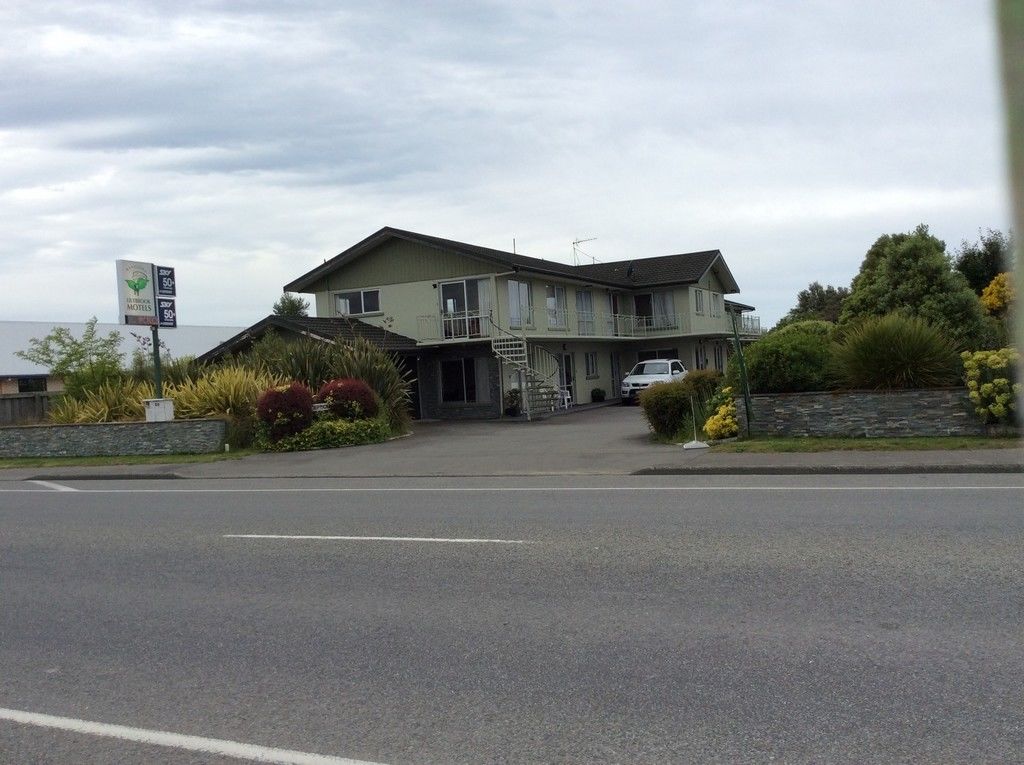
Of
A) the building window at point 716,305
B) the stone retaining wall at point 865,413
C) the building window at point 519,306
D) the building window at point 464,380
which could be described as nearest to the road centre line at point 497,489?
the stone retaining wall at point 865,413

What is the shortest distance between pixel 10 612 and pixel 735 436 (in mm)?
14031

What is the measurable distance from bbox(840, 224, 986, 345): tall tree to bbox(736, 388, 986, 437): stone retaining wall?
488cm

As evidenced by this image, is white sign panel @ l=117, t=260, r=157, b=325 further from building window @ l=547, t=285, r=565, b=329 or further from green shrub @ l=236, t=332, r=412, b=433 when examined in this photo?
building window @ l=547, t=285, r=565, b=329

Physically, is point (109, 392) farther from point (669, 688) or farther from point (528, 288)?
point (669, 688)

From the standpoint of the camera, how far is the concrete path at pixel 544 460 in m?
15.0

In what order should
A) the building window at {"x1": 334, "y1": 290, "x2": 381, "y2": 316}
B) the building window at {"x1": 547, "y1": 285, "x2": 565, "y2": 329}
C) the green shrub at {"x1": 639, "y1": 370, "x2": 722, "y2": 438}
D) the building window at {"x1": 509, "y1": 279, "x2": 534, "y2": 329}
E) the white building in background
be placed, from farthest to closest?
the white building in background → the building window at {"x1": 547, "y1": 285, "x2": 565, "y2": 329} → the building window at {"x1": 334, "y1": 290, "x2": 381, "y2": 316} → the building window at {"x1": 509, "y1": 279, "x2": 534, "y2": 329} → the green shrub at {"x1": 639, "y1": 370, "x2": 722, "y2": 438}

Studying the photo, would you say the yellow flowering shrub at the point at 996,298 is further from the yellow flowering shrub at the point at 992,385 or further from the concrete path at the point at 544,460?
the yellow flowering shrub at the point at 992,385

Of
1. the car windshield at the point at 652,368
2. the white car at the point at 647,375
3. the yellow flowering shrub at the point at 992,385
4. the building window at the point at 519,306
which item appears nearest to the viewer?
the yellow flowering shrub at the point at 992,385

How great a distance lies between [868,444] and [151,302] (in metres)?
17.4

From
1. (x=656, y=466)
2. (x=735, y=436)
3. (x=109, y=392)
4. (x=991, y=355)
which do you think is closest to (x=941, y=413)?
(x=991, y=355)

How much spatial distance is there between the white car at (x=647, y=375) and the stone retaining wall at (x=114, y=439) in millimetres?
18687

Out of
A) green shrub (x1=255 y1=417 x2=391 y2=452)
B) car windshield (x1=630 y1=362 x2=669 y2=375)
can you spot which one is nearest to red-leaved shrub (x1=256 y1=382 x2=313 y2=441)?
green shrub (x1=255 y1=417 x2=391 y2=452)

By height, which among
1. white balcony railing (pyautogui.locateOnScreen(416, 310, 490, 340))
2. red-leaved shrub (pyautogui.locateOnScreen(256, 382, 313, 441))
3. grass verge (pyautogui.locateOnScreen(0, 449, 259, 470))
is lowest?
grass verge (pyautogui.locateOnScreen(0, 449, 259, 470))

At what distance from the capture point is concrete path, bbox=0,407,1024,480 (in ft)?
49.3
